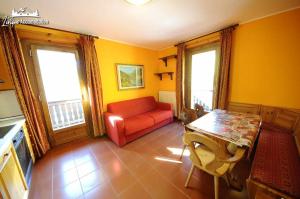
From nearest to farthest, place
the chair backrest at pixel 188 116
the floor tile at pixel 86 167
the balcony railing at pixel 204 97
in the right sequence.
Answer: the floor tile at pixel 86 167
the chair backrest at pixel 188 116
the balcony railing at pixel 204 97

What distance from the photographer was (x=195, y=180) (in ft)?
5.19

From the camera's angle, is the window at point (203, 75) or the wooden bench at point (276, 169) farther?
A: the window at point (203, 75)

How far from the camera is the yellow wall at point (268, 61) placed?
1.91 metres

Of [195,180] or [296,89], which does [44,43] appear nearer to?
[195,180]

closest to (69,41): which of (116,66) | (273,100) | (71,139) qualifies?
(116,66)

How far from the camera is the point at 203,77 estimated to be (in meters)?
3.16

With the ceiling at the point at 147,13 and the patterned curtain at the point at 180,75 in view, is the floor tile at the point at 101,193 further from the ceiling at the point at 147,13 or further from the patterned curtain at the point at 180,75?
the patterned curtain at the point at 180,75

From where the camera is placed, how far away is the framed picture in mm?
3203

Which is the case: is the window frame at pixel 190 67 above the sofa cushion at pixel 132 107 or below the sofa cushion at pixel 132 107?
above

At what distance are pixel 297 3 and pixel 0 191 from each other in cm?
410

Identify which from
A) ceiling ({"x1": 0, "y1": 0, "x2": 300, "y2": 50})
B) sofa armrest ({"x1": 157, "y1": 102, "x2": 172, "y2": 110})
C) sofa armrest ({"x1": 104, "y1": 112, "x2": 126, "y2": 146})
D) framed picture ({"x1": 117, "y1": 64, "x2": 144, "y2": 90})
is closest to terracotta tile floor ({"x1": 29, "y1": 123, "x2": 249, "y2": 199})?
sofa armrest ({"x1": 104, "y1": 112, "x2": 126, "y2": 146})

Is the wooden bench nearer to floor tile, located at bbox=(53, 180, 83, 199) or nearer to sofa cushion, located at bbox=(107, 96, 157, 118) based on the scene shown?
floor tile, located at bbox=(53, 180, 83, 199)

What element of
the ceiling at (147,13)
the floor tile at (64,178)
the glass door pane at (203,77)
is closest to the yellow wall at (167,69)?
the glass door pane at (203,77)

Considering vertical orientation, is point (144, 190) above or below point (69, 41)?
below
